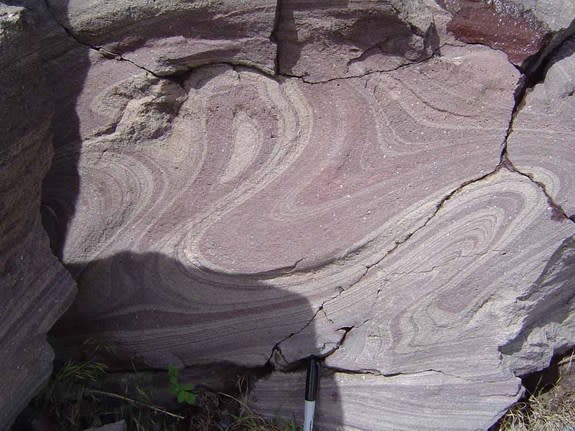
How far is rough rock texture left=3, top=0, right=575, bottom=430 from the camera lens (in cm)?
178

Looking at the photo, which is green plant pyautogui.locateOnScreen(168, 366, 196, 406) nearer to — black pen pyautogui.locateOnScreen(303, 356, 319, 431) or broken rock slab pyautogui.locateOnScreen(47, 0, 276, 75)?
black pen pyautogui.locateOnScreen(303, 356, 319, 431)

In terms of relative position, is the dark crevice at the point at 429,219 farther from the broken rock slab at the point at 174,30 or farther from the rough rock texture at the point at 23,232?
the rough rock texture at the point at 23,232

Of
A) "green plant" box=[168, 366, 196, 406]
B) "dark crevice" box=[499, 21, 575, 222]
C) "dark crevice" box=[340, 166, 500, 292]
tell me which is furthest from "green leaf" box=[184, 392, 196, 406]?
"dark crevice" box=[499, 21, 575, 222]

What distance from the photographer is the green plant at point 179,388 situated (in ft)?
6.52

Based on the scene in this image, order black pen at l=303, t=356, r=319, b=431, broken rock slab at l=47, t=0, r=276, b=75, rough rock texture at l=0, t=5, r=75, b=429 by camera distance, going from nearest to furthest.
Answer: rough rock texture at l=0, t=5, r=75, b=429, broken rock slab at l=47, t=0, r=276, b=75, black pen at l=303, t=356, r=319, b=431

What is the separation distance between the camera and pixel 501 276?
1.84m

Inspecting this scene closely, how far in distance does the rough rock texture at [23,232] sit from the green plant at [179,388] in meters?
0.36

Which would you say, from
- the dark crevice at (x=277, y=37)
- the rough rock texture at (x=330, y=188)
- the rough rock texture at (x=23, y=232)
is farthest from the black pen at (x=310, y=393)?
the dark crevice at (x=277, y=37)

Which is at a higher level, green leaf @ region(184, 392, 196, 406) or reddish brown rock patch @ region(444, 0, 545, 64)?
reddish brown rock patch @ region(444, 0, 545, 64)

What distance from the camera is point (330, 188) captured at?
1.84 m

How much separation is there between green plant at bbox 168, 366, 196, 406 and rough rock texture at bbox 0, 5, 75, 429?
0.36 m

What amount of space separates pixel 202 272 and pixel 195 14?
0.70 metres

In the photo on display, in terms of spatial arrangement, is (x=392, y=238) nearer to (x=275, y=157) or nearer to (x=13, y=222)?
(x=275, y=157)

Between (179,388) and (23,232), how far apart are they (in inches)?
26.3
